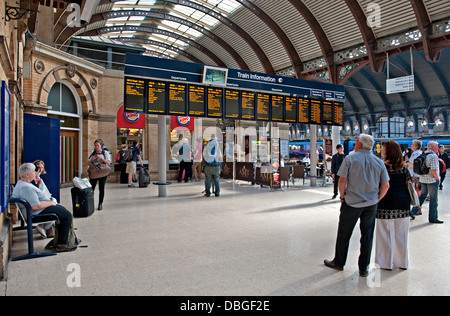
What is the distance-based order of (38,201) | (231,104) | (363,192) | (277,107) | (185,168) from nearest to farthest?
(363,192) < (38,201) < (231,104) < (277,107) < (185,168)

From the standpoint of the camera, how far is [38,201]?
4.24 m

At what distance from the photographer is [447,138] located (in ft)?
86.5

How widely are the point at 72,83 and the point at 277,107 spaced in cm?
827

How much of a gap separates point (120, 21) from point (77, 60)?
13.7 metres

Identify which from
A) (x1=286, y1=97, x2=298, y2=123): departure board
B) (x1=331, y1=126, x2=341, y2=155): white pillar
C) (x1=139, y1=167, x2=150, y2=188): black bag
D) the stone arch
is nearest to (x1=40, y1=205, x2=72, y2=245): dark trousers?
(x1=139, y1=167, x2=150, y2=188): black bag

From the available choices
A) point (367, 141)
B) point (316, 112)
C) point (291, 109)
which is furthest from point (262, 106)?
point (367, 141)

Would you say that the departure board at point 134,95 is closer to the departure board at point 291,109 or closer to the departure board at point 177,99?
the departure board at point 177,99

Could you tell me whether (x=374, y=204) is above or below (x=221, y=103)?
below

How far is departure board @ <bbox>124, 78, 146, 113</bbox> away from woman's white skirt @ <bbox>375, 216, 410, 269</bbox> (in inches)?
267

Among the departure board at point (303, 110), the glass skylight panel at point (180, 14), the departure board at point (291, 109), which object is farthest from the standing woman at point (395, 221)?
the glass skylight panel at point (180, 14)

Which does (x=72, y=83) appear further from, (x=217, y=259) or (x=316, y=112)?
(x=217, y=259)

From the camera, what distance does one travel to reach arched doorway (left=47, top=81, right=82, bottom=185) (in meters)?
12.2

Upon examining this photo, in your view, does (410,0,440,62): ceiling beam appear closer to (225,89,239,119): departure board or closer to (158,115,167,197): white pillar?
(225,89,239,119): departure board
